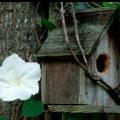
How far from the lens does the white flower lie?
1.76 metres

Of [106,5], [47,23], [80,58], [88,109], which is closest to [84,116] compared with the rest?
[88,109]

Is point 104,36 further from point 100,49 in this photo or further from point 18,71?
point 18,71

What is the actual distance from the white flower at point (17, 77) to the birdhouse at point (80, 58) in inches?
13.8

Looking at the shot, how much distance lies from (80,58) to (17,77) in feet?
1.37

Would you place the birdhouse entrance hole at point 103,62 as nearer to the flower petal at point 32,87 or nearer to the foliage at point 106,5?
the foliage at point 106,5

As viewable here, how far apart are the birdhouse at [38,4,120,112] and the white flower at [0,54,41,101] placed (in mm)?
351

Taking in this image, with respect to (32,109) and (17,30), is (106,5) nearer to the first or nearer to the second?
(17,30)

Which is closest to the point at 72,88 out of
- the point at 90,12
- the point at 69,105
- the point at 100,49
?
the point at 69,105

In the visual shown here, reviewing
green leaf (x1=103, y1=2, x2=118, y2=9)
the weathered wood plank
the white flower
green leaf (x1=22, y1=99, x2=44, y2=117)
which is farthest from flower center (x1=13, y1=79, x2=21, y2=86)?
green leaf (x1=103, y1=2, x2=118, y2=9)

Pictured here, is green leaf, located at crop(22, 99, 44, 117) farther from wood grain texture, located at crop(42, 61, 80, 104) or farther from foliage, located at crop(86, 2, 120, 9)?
foliage, located at crop(86, 2, 120, 9)

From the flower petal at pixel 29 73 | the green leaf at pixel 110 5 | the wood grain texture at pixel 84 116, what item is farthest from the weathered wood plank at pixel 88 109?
the green leaf at pixel 110 5

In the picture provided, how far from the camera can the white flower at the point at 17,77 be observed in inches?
69.2

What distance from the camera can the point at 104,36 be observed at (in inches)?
88.4

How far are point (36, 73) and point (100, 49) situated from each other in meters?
0.50
